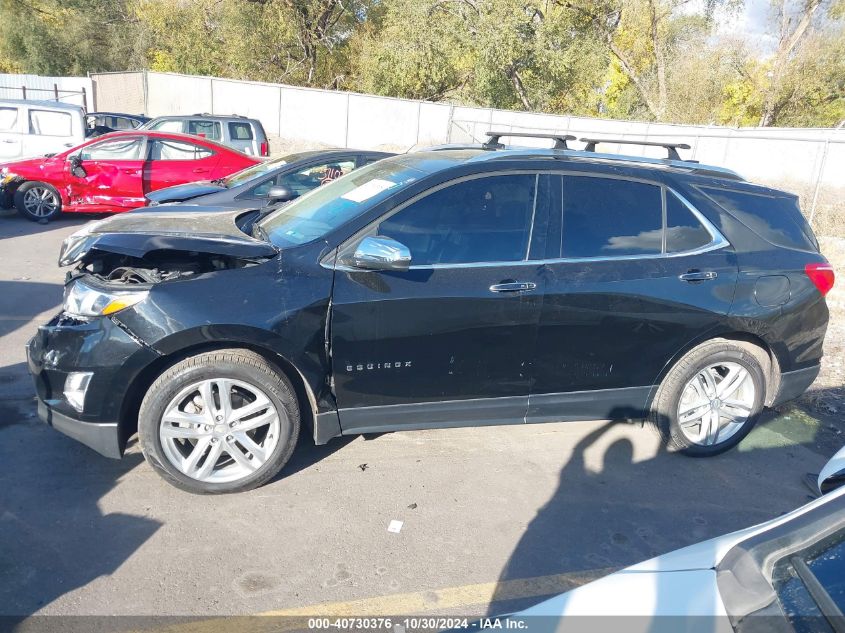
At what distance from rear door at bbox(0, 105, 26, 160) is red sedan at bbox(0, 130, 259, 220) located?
7.50 feet

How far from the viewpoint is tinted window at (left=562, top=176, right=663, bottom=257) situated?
3926mm

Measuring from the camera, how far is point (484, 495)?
375 cm

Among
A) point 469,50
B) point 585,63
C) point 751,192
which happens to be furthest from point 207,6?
point 751,192

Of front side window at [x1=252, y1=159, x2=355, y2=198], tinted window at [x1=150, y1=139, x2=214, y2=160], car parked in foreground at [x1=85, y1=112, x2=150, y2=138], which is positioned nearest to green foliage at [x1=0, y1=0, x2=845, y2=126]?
car parked in foreground at [x1=85, y1=112, x2=150, y2=138]

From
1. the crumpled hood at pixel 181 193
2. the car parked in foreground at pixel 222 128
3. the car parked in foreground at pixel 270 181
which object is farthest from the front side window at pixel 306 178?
the car parked in foreground at pixel 222 128

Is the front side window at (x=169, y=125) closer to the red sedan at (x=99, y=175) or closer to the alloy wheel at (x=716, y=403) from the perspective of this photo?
the red sedan at (x=99, y=175)

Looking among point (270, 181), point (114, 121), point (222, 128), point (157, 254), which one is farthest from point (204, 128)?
point (157, 254)

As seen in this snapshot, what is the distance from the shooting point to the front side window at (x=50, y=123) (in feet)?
41.5

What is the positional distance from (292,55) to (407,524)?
108ft

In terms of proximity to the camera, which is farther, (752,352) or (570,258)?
(752,352)

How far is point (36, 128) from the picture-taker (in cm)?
1269

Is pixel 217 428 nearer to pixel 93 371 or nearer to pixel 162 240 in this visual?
pixel 93 371

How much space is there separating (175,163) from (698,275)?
9.36 meters

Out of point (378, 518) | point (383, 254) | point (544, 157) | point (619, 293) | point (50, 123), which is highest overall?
point (544, 157)
